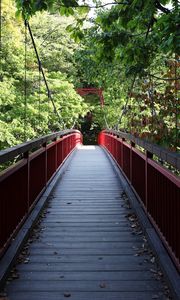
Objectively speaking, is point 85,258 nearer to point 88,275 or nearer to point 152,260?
point 88,275

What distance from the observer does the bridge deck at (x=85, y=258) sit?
3.15 meters

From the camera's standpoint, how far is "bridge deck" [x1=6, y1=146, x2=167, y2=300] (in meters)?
3.15

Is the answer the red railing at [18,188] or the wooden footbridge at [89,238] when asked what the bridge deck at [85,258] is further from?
the red railing at [18,188]

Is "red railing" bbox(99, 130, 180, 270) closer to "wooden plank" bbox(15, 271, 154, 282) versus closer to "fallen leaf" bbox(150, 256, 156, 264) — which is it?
"fallen leaf" bbox(150, 256, 156, 264)

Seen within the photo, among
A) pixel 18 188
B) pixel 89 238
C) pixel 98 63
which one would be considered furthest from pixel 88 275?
pixel 98 63

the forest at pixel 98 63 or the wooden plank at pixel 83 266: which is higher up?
the forest at pixel 98 63

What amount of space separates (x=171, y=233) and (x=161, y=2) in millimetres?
2017

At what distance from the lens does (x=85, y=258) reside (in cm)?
389

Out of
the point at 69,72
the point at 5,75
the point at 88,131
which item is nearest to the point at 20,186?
the point at 5,75

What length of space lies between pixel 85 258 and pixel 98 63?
2400 millimetres

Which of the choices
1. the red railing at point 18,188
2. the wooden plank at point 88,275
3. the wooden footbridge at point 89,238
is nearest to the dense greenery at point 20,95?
the red railing at point 18,188

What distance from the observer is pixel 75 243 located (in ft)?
14.3

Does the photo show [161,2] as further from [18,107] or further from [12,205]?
[18,107]

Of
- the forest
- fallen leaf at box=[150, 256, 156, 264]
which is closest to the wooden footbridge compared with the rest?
fallen leaf at box=[150, 256, 156, 264]
